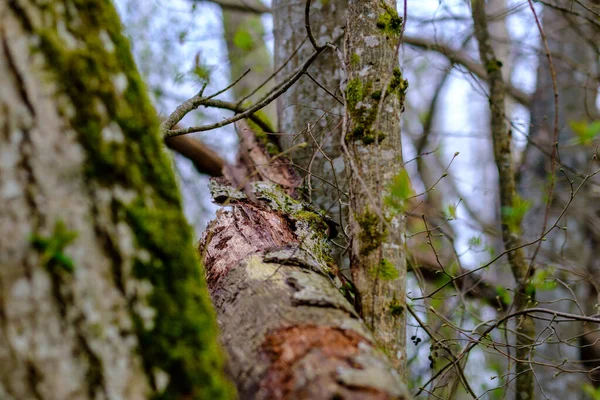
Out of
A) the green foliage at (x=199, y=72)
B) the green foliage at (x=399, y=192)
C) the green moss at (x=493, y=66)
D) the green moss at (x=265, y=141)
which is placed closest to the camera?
the green foliage at (x=399, y=192)

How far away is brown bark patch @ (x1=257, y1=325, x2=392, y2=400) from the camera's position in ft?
3.18

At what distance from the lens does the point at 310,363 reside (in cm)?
103

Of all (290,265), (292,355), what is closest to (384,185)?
(290,265)

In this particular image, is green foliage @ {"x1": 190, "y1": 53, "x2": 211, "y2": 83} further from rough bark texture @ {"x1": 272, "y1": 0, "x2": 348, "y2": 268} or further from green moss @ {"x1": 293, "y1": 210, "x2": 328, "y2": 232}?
green moss @ {"x1": 293, "y1": 210, "x2": 328, "y2": 232}

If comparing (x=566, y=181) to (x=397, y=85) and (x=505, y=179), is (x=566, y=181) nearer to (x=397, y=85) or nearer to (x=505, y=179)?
(x=505, y=179)

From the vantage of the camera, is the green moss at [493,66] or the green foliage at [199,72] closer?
the green foliage at [199,72]

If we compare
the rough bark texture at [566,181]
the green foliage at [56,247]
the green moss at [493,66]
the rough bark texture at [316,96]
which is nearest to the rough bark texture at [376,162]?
the green foliage at [56,247]

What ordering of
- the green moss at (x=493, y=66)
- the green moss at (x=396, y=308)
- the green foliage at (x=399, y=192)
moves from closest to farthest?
the green foliage at (x=399, y=192), the green moss at (x=396, y=308), the green moss at (x=493, y=66)

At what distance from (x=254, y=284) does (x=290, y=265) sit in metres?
0.14

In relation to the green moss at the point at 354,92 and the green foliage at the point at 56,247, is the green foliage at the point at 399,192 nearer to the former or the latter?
the green moss at the point at 354,92

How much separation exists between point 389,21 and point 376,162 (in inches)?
18.7

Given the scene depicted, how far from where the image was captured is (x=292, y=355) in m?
1.07

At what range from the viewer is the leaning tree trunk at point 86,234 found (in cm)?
83

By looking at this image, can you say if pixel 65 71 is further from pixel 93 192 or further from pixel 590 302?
pixel 590 302
